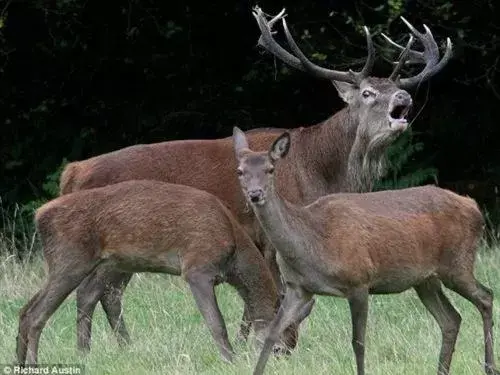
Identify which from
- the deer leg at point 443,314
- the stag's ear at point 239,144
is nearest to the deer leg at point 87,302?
the stag's ear at point 239,144

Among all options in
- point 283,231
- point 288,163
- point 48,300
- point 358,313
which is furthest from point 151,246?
point 288,163

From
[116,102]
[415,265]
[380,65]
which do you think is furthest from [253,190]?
[116,102]

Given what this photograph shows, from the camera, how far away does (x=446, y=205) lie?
835 cm

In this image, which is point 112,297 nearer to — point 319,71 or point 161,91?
point 319,71

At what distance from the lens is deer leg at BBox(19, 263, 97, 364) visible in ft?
28.0

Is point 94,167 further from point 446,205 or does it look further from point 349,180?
point 446,205

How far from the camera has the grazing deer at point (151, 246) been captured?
28.4 ft

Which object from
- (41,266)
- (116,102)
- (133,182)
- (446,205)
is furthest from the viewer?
(116,102)

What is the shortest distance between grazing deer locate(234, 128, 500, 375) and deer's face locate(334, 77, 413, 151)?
5.80ft

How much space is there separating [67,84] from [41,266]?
12.5 feet

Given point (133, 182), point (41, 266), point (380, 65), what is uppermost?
point (133, 182)

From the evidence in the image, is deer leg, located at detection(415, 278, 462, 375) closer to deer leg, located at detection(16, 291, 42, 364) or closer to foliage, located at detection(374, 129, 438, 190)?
deer leg, located at detection(16, 291, 42, 364)

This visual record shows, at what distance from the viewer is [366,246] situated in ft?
26.0

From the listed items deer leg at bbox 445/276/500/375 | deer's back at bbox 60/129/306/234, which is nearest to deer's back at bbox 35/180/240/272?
deer's back at bbox 60/129/306/234
